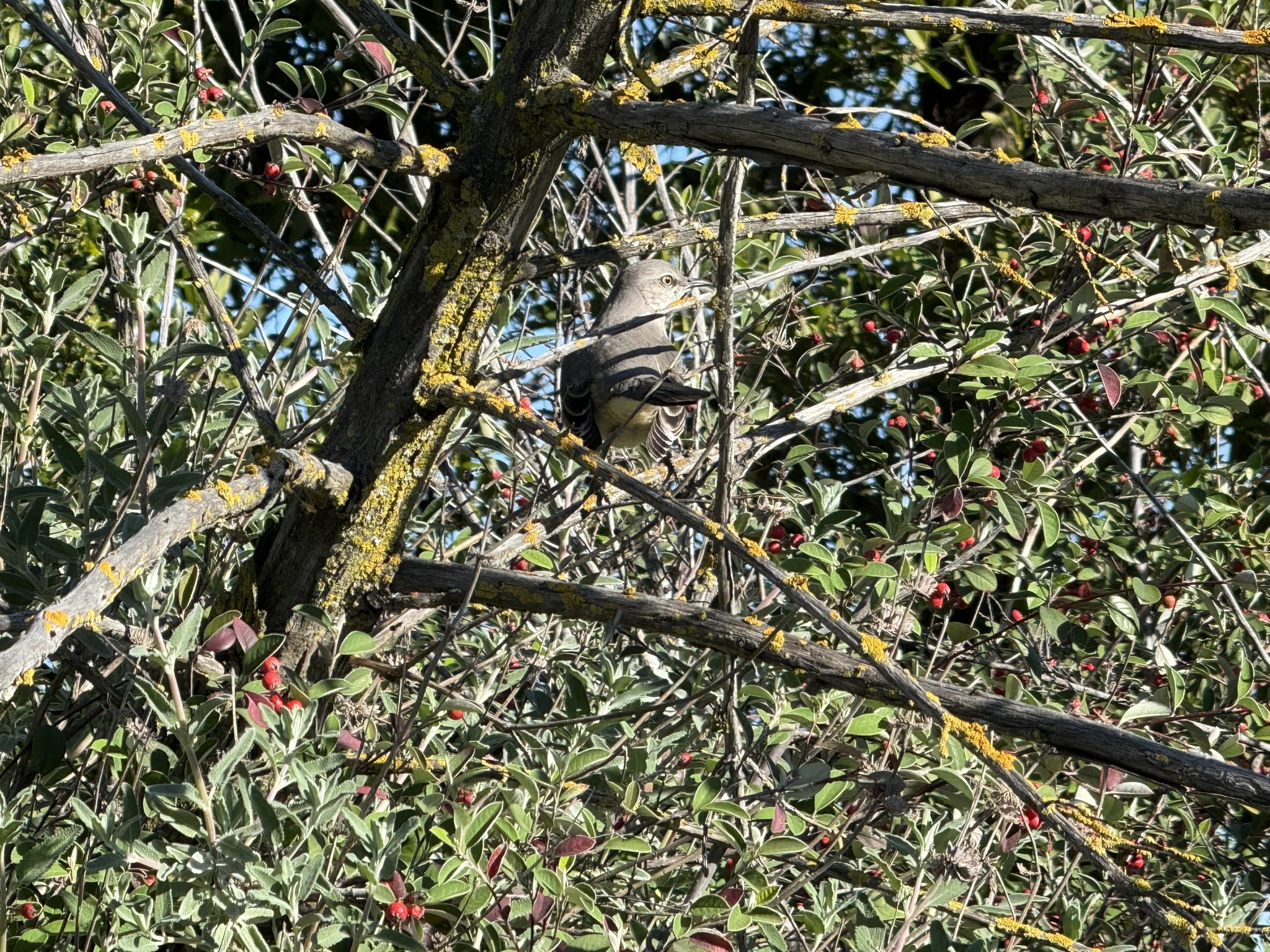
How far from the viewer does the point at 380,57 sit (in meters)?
3.20

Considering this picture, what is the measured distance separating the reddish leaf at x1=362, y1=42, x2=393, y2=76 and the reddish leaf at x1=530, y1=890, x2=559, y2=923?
79.8 inches

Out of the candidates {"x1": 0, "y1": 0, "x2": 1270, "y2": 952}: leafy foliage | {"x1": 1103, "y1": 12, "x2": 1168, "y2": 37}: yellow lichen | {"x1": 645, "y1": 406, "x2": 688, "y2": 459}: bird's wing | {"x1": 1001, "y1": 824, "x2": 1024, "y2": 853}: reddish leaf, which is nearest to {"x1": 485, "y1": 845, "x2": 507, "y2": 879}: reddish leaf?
{"x1": 0, "y1": 0, "x2": 1270, "y2": 952}: leafy foliage

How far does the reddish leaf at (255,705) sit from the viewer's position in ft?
6.59

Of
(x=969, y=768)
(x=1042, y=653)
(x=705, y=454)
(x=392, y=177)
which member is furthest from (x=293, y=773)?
(x=392, y=177)

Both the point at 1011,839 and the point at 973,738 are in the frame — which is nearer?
the point at 973,738

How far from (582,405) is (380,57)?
5.23 ft

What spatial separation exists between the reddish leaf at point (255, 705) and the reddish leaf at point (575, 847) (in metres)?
0.57

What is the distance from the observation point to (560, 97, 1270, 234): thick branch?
1.35 metres

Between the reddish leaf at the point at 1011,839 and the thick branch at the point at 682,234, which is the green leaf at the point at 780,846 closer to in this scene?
the reddish leaf at the point at 1011,839

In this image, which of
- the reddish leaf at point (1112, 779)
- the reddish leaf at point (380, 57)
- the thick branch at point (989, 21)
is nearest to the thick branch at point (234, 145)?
the thick branch at point (989, 21)

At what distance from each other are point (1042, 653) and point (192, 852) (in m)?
2.25

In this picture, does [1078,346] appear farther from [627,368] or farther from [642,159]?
[642,159]

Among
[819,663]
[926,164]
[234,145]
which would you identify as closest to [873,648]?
[819,663]

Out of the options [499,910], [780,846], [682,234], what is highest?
[682,234]
